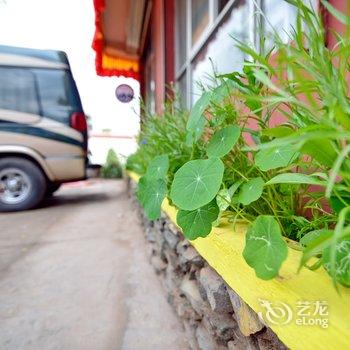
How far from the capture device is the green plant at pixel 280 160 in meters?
0.51

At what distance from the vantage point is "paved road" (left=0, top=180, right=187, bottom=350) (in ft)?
4.43

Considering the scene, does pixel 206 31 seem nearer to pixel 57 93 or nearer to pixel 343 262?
pixel 57 93

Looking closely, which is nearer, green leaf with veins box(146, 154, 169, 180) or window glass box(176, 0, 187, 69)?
green leaf with veins box(146, 154, 169, 180)

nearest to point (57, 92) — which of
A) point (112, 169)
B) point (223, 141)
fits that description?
point (223, 141)

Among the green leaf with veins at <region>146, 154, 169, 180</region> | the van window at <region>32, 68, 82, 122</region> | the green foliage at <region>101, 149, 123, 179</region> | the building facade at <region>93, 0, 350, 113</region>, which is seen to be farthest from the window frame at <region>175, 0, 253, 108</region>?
the green foliage at <region>101, 149, 123, 179</region>

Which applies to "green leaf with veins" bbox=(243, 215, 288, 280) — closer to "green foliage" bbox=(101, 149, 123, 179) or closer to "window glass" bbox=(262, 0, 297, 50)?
"window glass" bbox=(262, 0, 297, 50)

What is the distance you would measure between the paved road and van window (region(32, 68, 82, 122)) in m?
1.54

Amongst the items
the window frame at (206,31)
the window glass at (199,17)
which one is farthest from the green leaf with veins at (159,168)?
the window glass at (199,17)

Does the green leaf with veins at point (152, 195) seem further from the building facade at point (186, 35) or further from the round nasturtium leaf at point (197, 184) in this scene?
the building facade at point (186, 35)

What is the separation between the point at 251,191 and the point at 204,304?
49 centimetres

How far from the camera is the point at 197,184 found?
0.87 meters

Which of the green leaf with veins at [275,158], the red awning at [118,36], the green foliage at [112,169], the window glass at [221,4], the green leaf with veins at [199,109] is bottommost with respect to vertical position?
the green foliage at [112,169]

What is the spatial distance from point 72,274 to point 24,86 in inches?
116

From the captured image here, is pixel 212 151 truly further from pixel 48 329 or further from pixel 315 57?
pixel 48 329
